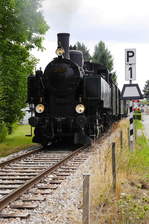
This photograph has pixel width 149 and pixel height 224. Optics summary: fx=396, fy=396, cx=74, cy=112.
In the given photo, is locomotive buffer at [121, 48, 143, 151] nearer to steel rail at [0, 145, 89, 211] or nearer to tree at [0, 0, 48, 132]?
steel rail at [0, 145, 89, 211]

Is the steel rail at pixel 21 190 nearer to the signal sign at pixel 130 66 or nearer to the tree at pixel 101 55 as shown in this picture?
the signal sign at pixel 130 66

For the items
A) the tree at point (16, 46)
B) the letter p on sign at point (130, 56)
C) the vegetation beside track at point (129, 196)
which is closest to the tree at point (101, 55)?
the tree at point (16, 46)

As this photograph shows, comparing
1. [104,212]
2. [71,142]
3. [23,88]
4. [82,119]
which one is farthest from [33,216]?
[23,88]

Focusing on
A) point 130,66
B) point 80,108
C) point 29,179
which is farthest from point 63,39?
point 29,179

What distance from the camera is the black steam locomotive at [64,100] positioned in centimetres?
1379

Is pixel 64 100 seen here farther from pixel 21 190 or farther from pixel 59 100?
pixel 21 190

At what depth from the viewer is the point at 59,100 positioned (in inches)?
561

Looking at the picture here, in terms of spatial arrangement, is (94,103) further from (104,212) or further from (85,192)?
(85,192)

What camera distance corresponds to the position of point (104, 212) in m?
5.61

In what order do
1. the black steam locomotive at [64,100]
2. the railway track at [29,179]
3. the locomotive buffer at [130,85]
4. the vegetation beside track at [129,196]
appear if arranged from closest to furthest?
1. the vegetation beside track at [129,196]
2. the railway track at [29,179]
3. the locomotive buffer at [130,85]
4. the black steam locomotive at [64,100]

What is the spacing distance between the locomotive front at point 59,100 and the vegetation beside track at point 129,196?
4.06m

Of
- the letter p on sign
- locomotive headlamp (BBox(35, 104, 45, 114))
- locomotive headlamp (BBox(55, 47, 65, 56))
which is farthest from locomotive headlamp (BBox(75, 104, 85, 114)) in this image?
the letter p on sign

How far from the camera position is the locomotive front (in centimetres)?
1377

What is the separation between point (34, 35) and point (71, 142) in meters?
5.92
